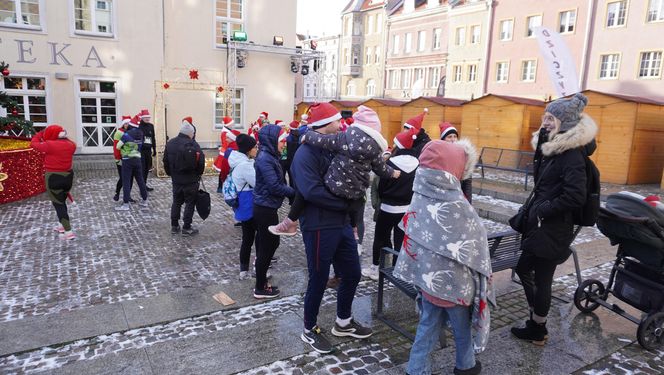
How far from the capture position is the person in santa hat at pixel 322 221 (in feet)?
11.6

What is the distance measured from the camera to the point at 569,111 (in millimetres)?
3639

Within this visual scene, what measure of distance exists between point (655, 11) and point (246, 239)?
29.1 metres

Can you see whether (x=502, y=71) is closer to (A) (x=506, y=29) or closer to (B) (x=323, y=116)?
(A) (x=506, y=29)

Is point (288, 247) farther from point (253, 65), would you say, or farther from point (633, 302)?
point (253, 65)

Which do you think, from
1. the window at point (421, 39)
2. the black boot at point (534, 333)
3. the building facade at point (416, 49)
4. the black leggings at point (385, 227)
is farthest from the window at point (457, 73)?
the black boot at point (534, 333)

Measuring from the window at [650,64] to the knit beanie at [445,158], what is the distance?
28.3 meters

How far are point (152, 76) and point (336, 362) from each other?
16031 millimetres

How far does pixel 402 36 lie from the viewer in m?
44.0

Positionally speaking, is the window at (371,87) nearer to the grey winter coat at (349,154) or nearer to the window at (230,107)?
the window at (230,107)

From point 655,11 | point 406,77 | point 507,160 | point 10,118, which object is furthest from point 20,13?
point 406,77

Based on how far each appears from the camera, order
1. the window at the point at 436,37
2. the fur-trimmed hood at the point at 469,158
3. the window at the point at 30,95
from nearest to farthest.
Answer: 1. the fur-trimmed hood at the point at 469,158
2. the window at the point at 30,95
3. the window at the point at 436,37

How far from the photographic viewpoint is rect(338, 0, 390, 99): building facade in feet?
156

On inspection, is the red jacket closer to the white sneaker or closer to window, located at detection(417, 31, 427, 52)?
the white sneaker

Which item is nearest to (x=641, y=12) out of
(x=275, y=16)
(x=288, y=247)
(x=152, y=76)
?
(x=275, y=16)
